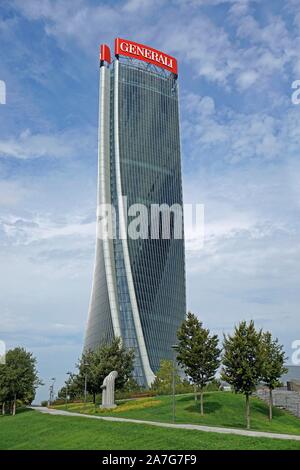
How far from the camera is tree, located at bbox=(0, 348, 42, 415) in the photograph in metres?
79.2

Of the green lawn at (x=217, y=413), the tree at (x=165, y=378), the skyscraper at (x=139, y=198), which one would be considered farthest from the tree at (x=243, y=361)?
the skyscraper at (x=139, y=198)

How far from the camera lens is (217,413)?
2076 inches

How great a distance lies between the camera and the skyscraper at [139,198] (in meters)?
140

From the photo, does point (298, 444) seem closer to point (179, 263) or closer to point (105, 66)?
point (179, 263)

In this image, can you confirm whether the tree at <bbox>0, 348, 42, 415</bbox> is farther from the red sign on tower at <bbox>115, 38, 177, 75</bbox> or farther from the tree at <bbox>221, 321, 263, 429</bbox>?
the red sign on tower at <bbox>115, 38, 177, 75</bbox>

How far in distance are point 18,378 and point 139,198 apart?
260ft

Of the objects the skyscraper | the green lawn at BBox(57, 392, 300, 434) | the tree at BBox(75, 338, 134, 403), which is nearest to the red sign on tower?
the skyscraper

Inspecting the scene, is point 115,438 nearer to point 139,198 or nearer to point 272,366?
point 272,366

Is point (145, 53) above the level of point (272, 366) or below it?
above

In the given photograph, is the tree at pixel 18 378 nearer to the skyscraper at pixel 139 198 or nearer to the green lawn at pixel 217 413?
the green lawn at pixel 217 413

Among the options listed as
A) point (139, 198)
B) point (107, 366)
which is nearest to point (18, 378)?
point (107, 366)

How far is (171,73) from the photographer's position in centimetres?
18225

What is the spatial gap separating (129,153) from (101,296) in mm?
44245
